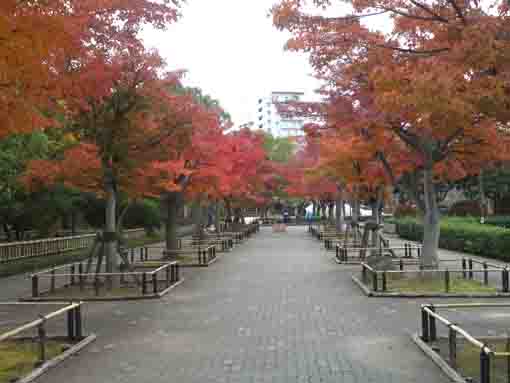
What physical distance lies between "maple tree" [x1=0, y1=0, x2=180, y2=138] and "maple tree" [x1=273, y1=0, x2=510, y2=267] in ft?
11.2

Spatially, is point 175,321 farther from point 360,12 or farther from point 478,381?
point 360,12

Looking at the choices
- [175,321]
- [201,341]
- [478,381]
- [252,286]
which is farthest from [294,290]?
[478,381]

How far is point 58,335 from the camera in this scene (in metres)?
8.91

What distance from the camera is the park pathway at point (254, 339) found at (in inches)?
266

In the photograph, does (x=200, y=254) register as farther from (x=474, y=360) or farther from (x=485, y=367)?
(x=485, y=367)

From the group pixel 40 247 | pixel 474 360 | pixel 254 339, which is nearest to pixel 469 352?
pixel 474 360

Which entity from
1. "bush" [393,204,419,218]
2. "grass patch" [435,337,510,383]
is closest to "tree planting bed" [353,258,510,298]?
"grass patch" [435,337,510,383]

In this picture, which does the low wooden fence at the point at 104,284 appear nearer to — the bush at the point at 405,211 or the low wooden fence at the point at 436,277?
the low wooden fence at the point at 436,277

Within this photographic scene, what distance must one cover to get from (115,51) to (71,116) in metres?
2.39

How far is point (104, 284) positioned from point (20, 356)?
7.10 meters

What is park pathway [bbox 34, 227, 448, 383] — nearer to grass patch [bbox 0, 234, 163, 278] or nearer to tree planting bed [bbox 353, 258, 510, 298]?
tree planting bed [bbox 353, 258, 510, 298]

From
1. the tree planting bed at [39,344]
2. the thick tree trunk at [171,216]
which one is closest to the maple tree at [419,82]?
the tree planting bed at [39,344]

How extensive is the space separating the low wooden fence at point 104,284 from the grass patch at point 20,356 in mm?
4311

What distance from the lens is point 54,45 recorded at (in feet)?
20.8
